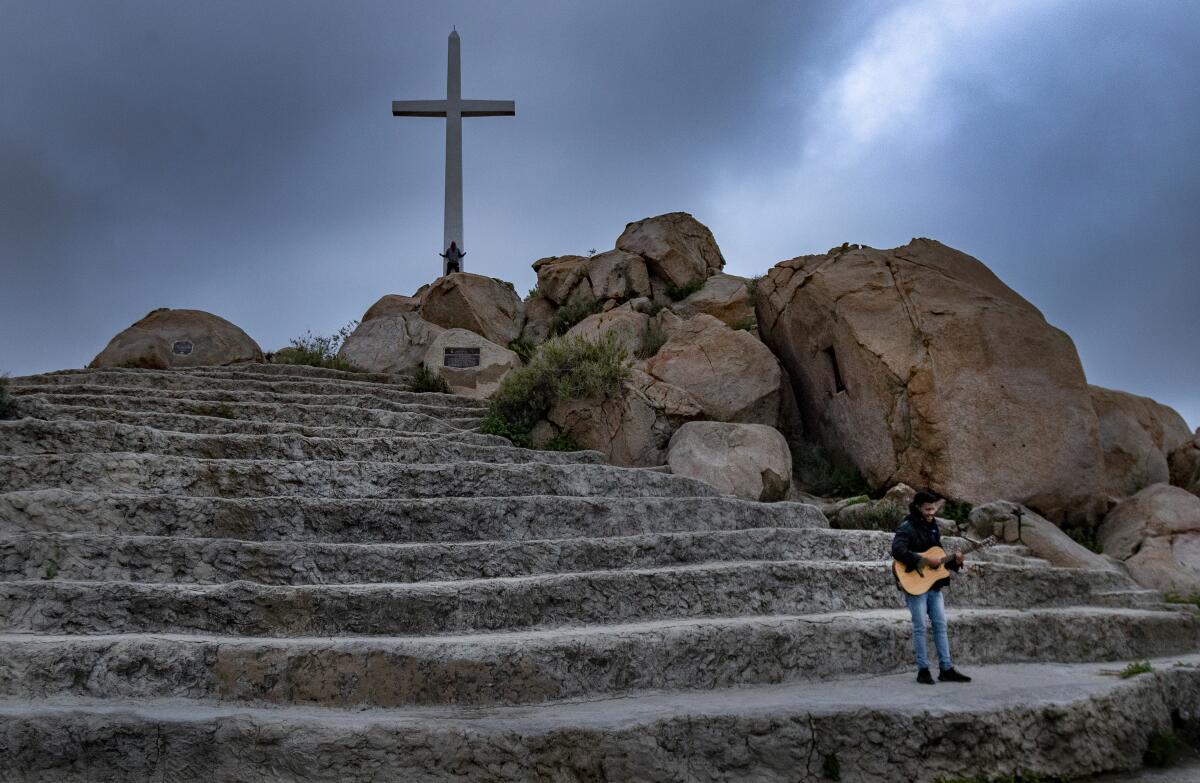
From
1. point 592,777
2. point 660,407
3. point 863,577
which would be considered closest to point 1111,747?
point 863,577

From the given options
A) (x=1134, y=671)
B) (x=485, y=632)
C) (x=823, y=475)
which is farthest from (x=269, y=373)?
(x=1134, y=671)

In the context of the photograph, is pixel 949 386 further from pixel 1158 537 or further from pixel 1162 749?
pixel 1162 749

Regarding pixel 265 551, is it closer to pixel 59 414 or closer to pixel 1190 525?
pixel 59 414

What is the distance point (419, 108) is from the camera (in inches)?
728

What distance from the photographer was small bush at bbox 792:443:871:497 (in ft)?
29.9

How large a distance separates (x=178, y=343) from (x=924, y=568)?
35.9ft

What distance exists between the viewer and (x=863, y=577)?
5.85m

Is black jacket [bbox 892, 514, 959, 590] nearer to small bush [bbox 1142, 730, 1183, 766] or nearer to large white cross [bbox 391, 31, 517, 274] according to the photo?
small bush [bbox 1142, 730, 1183, 766]

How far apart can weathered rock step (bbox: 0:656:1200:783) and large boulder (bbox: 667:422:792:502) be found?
4.01m

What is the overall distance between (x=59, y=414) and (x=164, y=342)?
5.05 m

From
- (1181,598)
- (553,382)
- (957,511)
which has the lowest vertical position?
(1181,598)

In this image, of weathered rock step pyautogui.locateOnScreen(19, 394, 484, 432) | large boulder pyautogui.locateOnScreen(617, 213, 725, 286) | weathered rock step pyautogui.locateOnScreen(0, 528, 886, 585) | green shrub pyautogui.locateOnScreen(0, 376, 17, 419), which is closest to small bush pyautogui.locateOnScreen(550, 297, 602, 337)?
large boulder pyautogui.locateOnScreen(617, 213, 725, 286)

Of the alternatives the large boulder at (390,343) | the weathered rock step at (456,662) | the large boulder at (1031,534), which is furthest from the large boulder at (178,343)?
the large boulder at (1031,534)

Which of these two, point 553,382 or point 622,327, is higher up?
point 622,327
